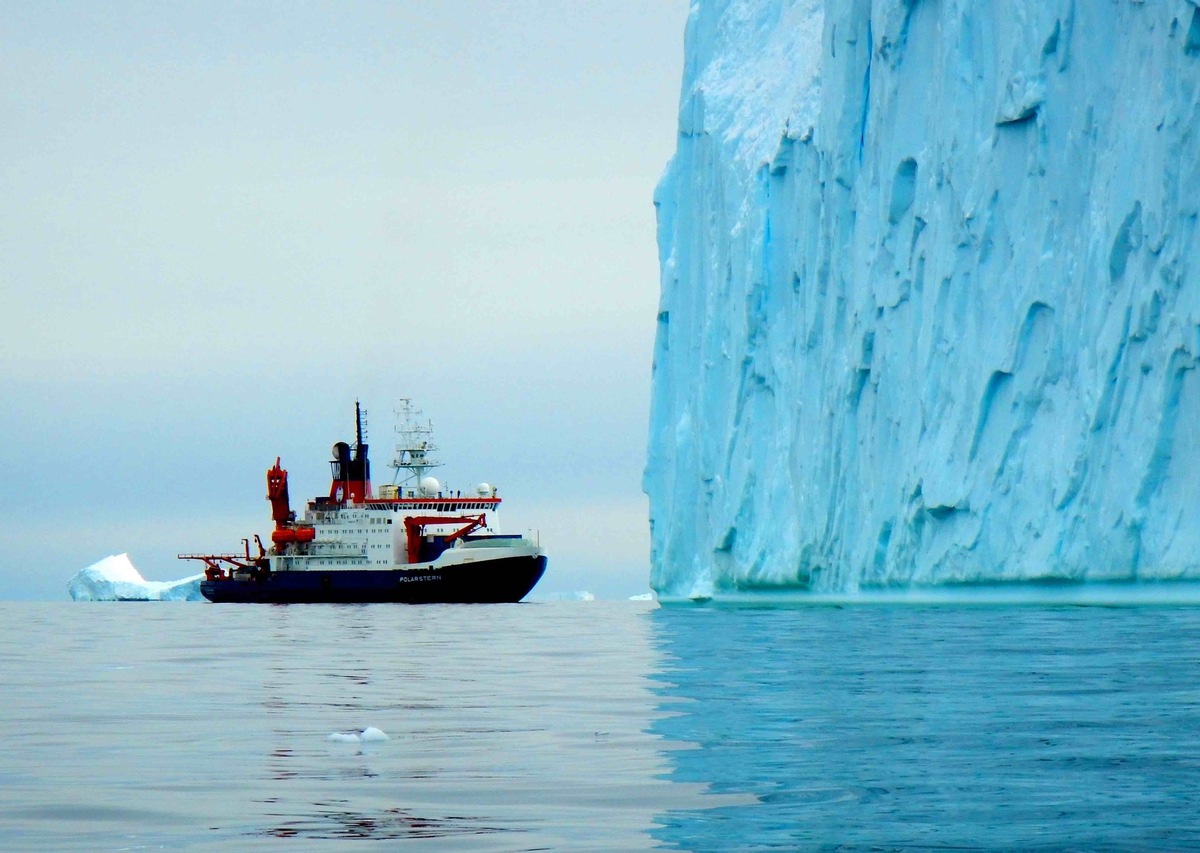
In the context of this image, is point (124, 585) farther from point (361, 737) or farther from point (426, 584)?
point (361, 737)

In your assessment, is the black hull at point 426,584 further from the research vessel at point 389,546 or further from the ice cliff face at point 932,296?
the ice cliff face at point 932,296

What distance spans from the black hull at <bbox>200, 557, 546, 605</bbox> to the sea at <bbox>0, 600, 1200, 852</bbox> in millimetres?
30513

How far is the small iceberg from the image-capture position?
764 centimetres

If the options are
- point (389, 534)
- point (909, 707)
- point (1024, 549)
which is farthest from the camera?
point (389, 534)

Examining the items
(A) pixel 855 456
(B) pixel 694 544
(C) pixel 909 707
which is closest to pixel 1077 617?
(A) pixel 855 456

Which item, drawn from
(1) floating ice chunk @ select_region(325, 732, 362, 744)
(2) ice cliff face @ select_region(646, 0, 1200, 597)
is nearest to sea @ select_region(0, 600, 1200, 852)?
(1) floating ice chunk @ select_region(325, 732, 362, 744)

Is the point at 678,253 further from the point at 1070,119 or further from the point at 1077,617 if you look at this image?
the point at 1077,617

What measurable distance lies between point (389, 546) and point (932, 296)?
87.1 ft

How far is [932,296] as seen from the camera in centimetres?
A: 2441

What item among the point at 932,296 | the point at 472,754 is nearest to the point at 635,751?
the point at 472,754

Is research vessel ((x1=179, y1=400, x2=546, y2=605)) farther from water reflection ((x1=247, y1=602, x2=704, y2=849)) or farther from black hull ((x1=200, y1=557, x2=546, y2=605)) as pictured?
water reflection ((x1=247, y1=602, x2=704, y2=849))

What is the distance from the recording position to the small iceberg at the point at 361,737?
7637mm

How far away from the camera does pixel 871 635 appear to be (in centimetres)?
1647

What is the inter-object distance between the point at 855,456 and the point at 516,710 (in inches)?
725
